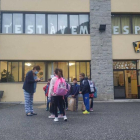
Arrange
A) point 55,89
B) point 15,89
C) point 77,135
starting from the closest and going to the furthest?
point 77,135
point 55,89
point 15,89

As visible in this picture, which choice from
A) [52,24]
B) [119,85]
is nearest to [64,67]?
[52,24]

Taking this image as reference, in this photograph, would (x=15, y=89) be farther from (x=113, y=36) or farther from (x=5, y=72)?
(x=113, y=36)

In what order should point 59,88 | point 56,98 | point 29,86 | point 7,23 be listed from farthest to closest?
point 7,23, point 29,86, point 56,98, point 59,88

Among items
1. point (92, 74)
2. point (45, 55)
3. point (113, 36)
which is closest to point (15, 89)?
point (45, 55)

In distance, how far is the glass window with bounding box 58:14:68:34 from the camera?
14500 mm

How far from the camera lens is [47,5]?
14.3 metres

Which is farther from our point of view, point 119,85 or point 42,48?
point 119,85

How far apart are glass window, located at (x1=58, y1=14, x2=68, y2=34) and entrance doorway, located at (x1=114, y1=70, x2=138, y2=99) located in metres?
4.62

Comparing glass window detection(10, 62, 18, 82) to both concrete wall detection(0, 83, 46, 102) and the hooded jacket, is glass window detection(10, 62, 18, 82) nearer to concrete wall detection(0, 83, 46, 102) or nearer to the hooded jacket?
concrete wall detection(0, 83, 46, 102)

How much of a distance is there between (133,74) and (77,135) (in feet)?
35.1

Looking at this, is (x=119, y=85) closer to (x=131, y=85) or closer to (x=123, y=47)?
(x=131, y=85)

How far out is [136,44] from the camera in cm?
1448

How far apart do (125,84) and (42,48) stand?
6.28 metres

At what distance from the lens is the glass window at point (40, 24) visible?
14.4m
